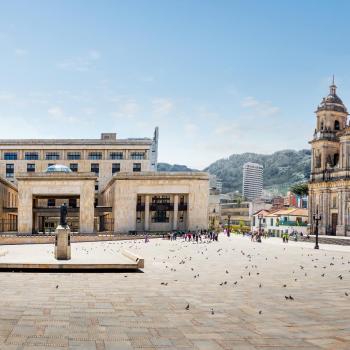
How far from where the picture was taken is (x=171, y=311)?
13891 mm

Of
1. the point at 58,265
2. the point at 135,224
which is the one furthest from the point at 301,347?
the point at 135,224

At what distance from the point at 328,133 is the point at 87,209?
40.1 metres

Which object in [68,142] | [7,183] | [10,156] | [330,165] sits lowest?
[7,183]

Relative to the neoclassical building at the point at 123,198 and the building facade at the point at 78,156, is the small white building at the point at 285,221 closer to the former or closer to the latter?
the neoclassical building at the point at 123,198

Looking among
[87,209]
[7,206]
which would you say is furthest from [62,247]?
[7,206]

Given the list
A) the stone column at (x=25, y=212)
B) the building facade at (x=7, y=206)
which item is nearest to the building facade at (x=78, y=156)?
the building facade at (x=7, y=206)

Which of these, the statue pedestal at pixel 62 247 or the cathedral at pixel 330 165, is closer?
the statue pedestal at pixel 62 247

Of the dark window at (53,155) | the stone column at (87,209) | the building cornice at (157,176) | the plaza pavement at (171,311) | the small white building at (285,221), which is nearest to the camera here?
the plaza pavement at (171,311)

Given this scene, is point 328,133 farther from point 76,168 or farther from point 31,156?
point 31,156

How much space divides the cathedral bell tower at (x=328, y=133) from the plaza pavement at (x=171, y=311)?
59351 millimetres

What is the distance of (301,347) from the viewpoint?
10258 mm

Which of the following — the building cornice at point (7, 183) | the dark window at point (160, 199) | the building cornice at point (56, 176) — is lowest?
the dark window at point (160, 199)

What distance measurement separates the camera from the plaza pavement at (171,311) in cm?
1058

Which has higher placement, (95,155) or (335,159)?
(95,155)
